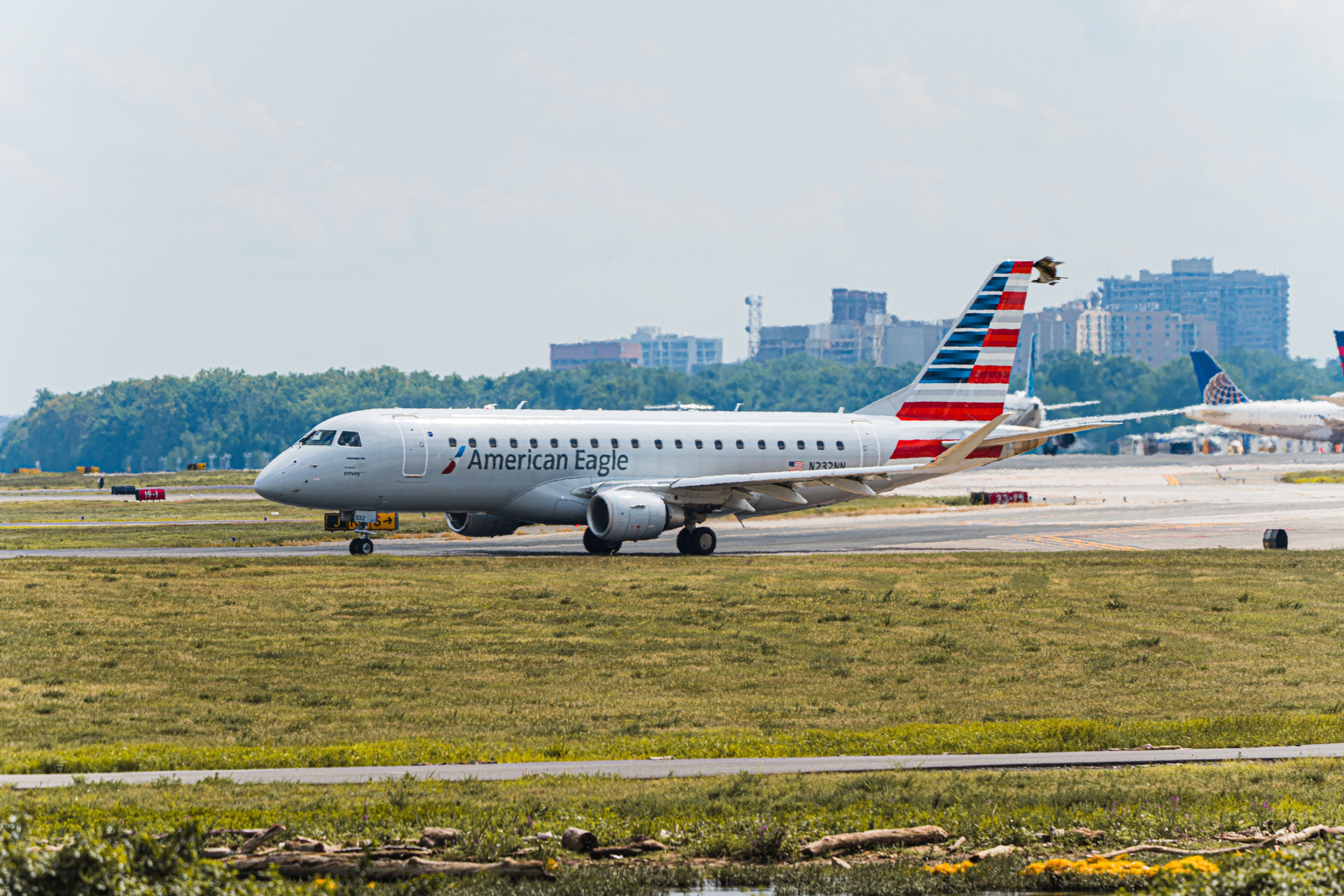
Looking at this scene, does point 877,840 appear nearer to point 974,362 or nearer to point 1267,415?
point 974,362

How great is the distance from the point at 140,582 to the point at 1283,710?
25.4 meters

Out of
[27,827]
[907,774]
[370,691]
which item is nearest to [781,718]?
[907,774]

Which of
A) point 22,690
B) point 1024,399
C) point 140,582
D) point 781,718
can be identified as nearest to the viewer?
point 781,718

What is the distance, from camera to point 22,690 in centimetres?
2091

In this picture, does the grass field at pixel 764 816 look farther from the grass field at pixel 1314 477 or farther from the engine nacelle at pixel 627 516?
the grass field at pixel 1314 477

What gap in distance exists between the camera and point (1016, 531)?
54688 mm

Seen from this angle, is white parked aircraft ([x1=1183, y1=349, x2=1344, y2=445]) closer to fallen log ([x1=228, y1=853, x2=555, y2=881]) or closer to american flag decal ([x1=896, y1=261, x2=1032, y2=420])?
american flag decal ([x1=896, y1=261, x2=1032, y2=420])

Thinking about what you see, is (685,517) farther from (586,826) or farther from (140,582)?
(586,826)

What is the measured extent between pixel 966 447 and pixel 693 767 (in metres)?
33.2

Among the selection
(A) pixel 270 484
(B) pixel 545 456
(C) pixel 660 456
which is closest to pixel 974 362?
(C) pixel 660 456

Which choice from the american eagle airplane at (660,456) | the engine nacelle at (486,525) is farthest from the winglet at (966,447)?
the engine nacelle at (486,525)

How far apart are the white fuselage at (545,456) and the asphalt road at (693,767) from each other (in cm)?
2678

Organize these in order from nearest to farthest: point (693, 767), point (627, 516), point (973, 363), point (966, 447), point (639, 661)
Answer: point (693, 767) < point (639, 661) < point (627, 516) < point (966, 447) < point (973, 363)

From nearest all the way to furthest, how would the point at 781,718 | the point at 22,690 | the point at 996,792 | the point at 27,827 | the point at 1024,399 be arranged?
the point at 27,827 < the point at 996,792 < the point at 781,718 < the point at 22,690 < the point at 1024,399
